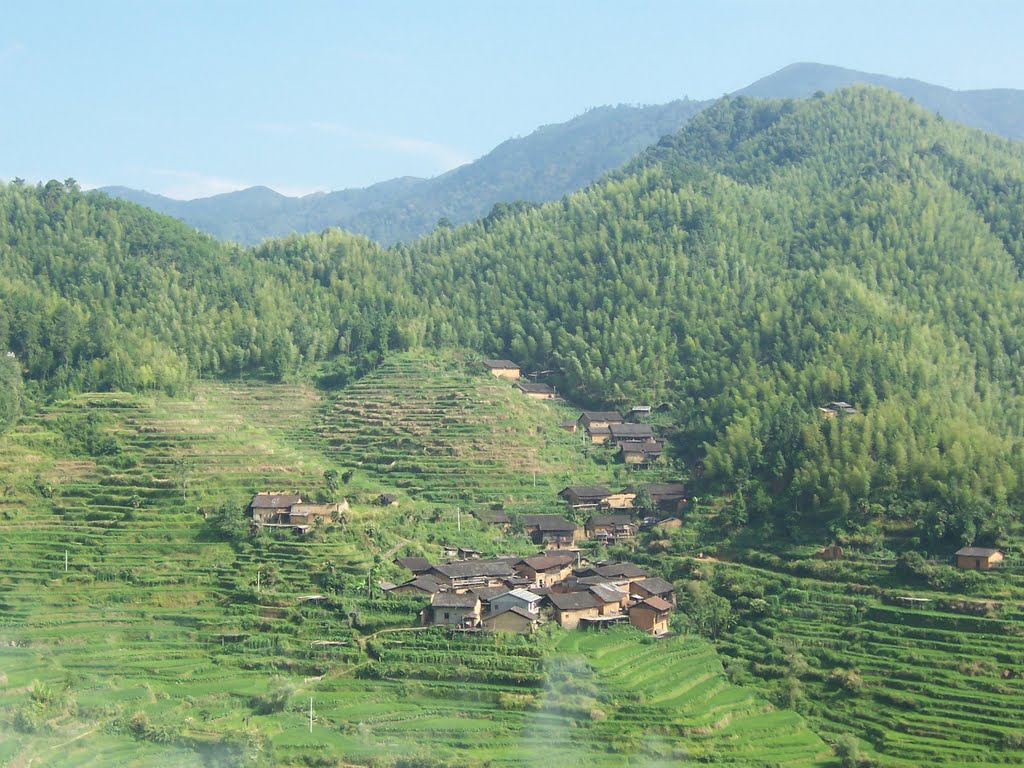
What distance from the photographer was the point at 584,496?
46531mm

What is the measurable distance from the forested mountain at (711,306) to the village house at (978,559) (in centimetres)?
79

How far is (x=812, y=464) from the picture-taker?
1677 inches

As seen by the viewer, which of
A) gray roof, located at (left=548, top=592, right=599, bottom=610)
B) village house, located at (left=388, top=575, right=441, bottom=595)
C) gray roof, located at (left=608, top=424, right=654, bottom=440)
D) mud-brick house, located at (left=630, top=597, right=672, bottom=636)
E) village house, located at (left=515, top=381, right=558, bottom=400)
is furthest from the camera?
village house, located at (left=515, top=381, right=558, bottom=400)

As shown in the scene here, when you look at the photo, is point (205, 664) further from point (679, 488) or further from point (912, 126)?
point (912, 126)

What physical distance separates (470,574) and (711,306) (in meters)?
25.1

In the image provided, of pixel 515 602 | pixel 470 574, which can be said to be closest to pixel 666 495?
pixel 470 574

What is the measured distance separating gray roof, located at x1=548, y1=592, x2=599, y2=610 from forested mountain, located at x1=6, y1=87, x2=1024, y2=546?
24.1 feet

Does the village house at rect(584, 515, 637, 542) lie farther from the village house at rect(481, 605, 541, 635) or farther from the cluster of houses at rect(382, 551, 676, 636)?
the village house at rect(481, 605, 541, 635)

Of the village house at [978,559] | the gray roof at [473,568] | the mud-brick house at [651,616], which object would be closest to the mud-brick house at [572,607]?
the mud-brick house at [651,616]

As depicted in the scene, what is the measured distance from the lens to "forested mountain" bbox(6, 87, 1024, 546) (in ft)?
143

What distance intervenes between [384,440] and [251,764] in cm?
2192

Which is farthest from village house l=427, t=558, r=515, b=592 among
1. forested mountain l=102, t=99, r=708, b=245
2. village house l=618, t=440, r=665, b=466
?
forested mountain l=102, t=99, r=708, b=245

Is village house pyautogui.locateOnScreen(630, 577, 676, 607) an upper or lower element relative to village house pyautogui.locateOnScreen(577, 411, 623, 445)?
lower

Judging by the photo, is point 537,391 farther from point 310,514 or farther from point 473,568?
point 473,568
